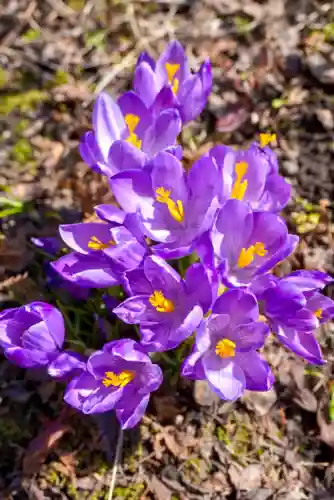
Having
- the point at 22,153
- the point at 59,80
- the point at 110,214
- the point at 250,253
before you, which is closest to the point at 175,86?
the point at 110,214

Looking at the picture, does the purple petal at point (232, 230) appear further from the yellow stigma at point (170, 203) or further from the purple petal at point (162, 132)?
the purple petal at point (162, 132)

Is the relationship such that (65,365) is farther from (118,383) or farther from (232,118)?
(232,118)

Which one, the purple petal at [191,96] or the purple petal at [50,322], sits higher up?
the purple petal at [191,96]

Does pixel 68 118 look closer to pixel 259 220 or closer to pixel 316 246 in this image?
pixel 316 246

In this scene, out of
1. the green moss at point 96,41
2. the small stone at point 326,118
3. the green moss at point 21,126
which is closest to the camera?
the small stone at point 326,118

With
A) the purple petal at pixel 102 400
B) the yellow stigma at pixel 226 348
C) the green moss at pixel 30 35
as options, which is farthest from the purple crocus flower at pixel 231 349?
the green moss at pixel 30 35

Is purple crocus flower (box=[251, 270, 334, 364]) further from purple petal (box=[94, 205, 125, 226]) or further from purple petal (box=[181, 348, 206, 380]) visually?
purple petal (box=[94, 205, 125, 226])
